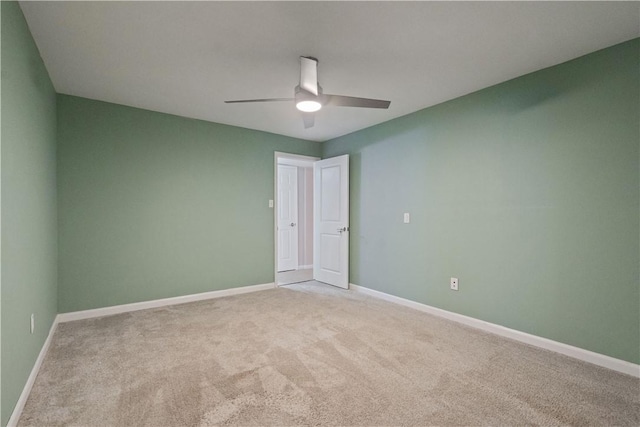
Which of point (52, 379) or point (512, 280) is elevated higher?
point (512, 280)

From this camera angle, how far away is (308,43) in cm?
221

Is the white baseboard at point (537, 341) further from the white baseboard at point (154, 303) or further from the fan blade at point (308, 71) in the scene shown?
the fan blade at point (308, 71)

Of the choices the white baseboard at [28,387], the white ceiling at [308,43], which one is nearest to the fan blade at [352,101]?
the white ceiling at [308,43]

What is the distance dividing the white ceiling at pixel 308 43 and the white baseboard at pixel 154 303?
2.35 meters

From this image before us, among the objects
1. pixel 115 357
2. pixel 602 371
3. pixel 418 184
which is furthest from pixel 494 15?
pixel 115 357

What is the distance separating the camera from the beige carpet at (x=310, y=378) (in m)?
1.73

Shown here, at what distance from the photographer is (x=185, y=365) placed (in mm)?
2281

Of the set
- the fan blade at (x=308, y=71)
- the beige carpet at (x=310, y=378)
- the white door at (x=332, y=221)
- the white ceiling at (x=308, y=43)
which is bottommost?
the beige carpet at (x=310, y=378)

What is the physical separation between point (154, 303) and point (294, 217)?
11.0ft

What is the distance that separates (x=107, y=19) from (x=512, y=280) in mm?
3800

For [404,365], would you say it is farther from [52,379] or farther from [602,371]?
[52,379]

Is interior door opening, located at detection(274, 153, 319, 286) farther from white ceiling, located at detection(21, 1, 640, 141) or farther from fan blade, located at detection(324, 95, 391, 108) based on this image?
fan blade, located at detection(324, 95, 391, 108)

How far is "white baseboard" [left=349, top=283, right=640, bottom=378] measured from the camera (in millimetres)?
2201

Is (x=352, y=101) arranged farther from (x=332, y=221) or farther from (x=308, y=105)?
(x=332, y=221)
